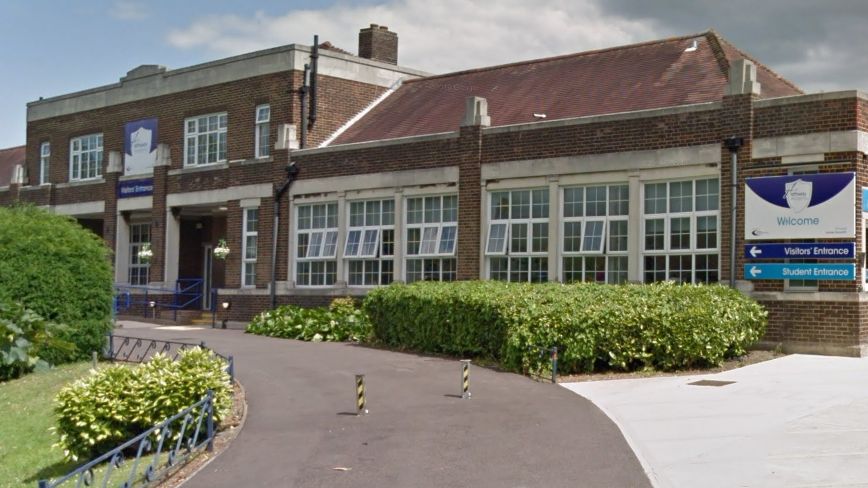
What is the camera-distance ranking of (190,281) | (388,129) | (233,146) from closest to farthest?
1. (388,129)
2. (233,146)
3. (190,281)

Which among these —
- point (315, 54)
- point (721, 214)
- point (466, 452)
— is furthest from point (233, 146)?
point (466, 452)

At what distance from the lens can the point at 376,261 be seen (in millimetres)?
28031

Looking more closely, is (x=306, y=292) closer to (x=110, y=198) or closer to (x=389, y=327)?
(x=389, y=327)

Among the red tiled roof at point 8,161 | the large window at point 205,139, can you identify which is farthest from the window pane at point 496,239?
the red tiled roof at point 8,161

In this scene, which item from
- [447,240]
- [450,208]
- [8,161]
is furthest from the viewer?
[8,161]

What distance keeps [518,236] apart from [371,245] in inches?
194

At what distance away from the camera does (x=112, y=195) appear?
121 feet

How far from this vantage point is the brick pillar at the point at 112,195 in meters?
36.7

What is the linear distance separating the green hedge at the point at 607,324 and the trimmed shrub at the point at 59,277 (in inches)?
286

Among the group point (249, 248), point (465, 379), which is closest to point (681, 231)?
point (465, 379)

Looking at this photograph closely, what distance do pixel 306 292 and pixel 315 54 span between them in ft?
23.2

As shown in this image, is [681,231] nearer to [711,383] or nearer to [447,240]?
[711,383]

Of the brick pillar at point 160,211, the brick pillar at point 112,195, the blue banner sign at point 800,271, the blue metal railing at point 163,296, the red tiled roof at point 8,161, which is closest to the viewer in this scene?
the blue banner sign at point 800,271

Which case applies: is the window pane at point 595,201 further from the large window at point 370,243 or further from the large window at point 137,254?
the large window at point 137,254
